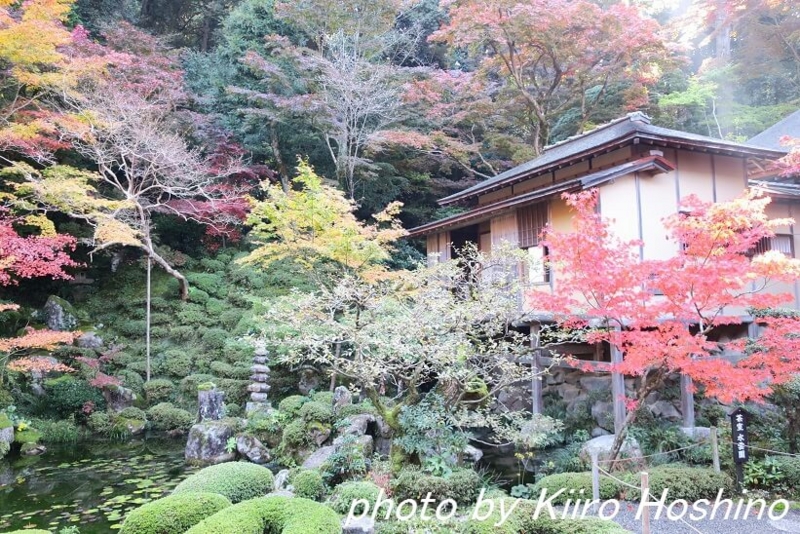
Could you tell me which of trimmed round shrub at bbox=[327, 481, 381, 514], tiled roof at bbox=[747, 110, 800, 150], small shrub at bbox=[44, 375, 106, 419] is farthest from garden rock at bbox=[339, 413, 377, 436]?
tiled roof at bbox=[747, 110, 800, 150]

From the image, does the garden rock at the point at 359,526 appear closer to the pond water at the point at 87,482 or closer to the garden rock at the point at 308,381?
the pond water at the point at 87,482

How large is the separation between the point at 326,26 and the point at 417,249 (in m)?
9.10

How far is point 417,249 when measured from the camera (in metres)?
Result: 20.1

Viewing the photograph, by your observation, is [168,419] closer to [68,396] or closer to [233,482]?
[68,396]

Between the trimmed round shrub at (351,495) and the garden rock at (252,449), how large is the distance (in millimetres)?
4000

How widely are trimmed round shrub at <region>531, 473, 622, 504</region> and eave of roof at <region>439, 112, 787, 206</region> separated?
6.45 metres

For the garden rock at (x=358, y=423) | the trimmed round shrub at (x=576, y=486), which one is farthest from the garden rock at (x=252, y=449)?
the trimmed round shrub at (x=576, y=486)

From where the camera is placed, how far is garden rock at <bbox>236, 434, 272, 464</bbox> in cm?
1044

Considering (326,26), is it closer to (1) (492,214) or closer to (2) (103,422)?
(1) (492,214)

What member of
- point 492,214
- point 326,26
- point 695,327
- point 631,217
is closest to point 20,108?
point 326,26

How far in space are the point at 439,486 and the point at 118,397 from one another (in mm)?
10116

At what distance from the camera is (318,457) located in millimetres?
9250

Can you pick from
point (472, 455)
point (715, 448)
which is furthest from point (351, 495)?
point (715, 448)

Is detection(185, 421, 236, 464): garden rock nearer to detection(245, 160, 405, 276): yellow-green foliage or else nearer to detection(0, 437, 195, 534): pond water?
detection(0, 437, 195, 534): pond water
